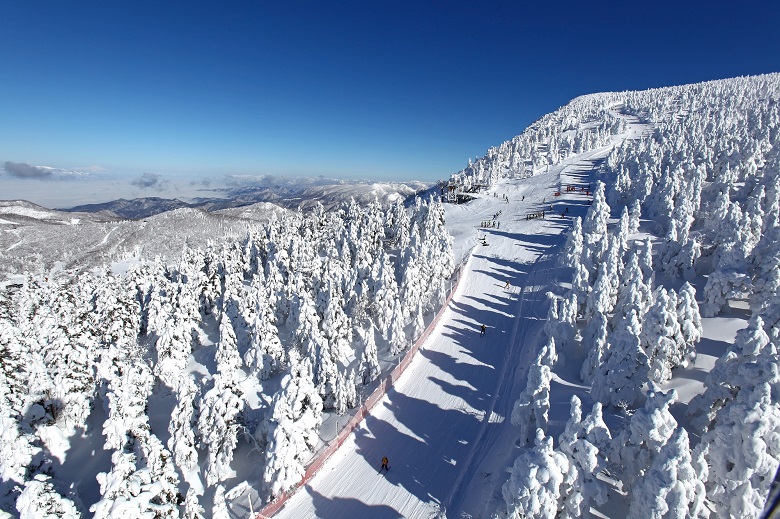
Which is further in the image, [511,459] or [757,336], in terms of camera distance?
[511,459]

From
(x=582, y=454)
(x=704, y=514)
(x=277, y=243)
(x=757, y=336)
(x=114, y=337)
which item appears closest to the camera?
(x=704, y=514)

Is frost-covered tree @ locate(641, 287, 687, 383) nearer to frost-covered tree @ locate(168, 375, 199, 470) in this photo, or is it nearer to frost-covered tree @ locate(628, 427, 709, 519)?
frost-covered tree @ locate(628, 427, 709, 519)

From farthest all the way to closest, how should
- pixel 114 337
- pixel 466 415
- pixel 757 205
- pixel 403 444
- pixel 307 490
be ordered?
pixel 757 205 < pixel 114 337 < pixel 466 415 < pixel 403 444 < pixel 307 490

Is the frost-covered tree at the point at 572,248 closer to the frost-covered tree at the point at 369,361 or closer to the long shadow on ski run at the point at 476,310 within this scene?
the long shadow on ski run at the point at 476,310

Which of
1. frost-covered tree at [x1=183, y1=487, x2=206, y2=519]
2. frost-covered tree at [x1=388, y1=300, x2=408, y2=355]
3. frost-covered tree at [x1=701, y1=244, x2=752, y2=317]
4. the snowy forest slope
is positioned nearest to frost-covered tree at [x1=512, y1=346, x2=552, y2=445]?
the snowy forest slope

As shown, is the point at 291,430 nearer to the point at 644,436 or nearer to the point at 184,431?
the point at 184,431

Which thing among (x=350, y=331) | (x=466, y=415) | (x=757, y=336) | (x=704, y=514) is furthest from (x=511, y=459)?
(x=350, y=331)

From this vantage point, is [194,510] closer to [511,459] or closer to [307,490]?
[307,490]
